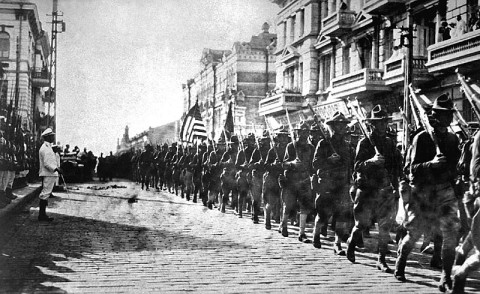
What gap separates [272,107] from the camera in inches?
1348

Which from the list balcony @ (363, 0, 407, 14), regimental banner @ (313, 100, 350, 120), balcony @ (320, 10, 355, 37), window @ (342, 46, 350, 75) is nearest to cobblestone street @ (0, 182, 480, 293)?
balcony @ (363, 0, 407, 14)

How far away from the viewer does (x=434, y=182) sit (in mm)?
6715

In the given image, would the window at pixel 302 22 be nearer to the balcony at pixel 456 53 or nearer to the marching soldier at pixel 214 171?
the balcony at pixel 456 53

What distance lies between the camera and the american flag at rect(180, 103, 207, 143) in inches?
1016

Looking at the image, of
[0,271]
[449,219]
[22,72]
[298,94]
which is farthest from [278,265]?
[22,72]

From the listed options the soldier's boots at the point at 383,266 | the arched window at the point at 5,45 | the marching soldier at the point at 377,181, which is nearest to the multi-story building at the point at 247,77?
the arched window at the point at 5,45

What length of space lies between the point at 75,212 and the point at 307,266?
8584 millimetres

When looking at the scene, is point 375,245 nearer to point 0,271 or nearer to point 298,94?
point 0,271

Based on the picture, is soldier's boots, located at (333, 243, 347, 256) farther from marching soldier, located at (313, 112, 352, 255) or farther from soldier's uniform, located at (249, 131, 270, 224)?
soldier's uniform, located at (249, 131, 270, 224)

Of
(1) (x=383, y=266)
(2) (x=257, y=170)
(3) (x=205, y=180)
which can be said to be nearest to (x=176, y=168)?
(3) (x=205, y=180)

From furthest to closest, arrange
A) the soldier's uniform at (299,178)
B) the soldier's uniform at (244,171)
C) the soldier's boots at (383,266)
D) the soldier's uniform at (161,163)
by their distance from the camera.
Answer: the soldier's uniform at (161,163), the soldier's uniform at (244,171), the soldier's uniform at (299,178), the soldier's boots at (383,266)

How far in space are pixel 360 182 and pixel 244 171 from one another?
6.54 meters

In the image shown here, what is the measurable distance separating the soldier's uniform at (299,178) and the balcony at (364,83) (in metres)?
12.6

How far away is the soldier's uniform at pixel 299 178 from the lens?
10.6 meters
